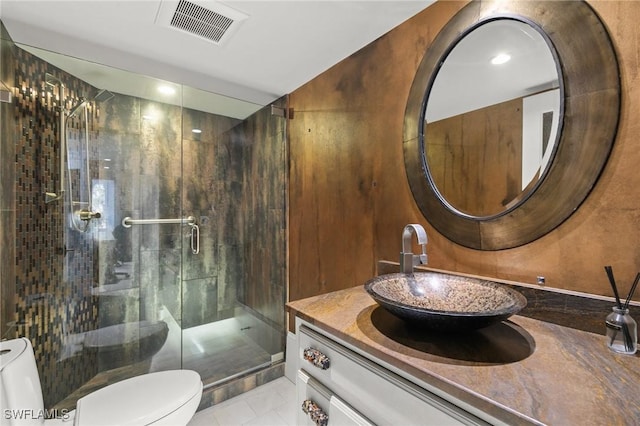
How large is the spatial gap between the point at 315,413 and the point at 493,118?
50.4 inches

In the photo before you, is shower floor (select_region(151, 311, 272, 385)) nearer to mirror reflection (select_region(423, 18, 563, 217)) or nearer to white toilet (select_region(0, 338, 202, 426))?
white toilet (select_region(0, 338, 202, 426))

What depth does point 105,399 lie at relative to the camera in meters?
1.30

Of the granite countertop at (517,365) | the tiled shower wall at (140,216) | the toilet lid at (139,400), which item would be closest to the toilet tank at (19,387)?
the toilet lid at (139,400)

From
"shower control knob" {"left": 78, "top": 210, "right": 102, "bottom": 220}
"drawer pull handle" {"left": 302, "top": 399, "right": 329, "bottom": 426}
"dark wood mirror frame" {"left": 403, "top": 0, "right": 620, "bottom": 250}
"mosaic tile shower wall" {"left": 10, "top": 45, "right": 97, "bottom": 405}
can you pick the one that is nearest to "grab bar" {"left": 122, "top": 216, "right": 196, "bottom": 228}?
"shower control knob" {"left": 78, "top": 210, "right": 102, "bottom": 220}

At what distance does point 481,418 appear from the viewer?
1.86 feet

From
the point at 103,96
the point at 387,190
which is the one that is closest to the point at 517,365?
the point at 387,190

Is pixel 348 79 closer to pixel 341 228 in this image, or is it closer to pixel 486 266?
pixel 341 228

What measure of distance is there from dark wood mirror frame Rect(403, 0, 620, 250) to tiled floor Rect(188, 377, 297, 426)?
1587 mm

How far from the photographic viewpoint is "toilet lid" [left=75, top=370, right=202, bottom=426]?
1.18 m

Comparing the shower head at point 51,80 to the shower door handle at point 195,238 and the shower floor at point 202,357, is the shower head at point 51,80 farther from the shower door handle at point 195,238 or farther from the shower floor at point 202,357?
the shower floor at point 202,357

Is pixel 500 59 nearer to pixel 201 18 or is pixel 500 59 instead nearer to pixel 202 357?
pixel 201 18

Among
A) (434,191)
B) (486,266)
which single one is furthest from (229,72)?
(486,266)

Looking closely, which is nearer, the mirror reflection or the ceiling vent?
the mirror reflection

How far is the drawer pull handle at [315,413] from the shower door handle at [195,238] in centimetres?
212
